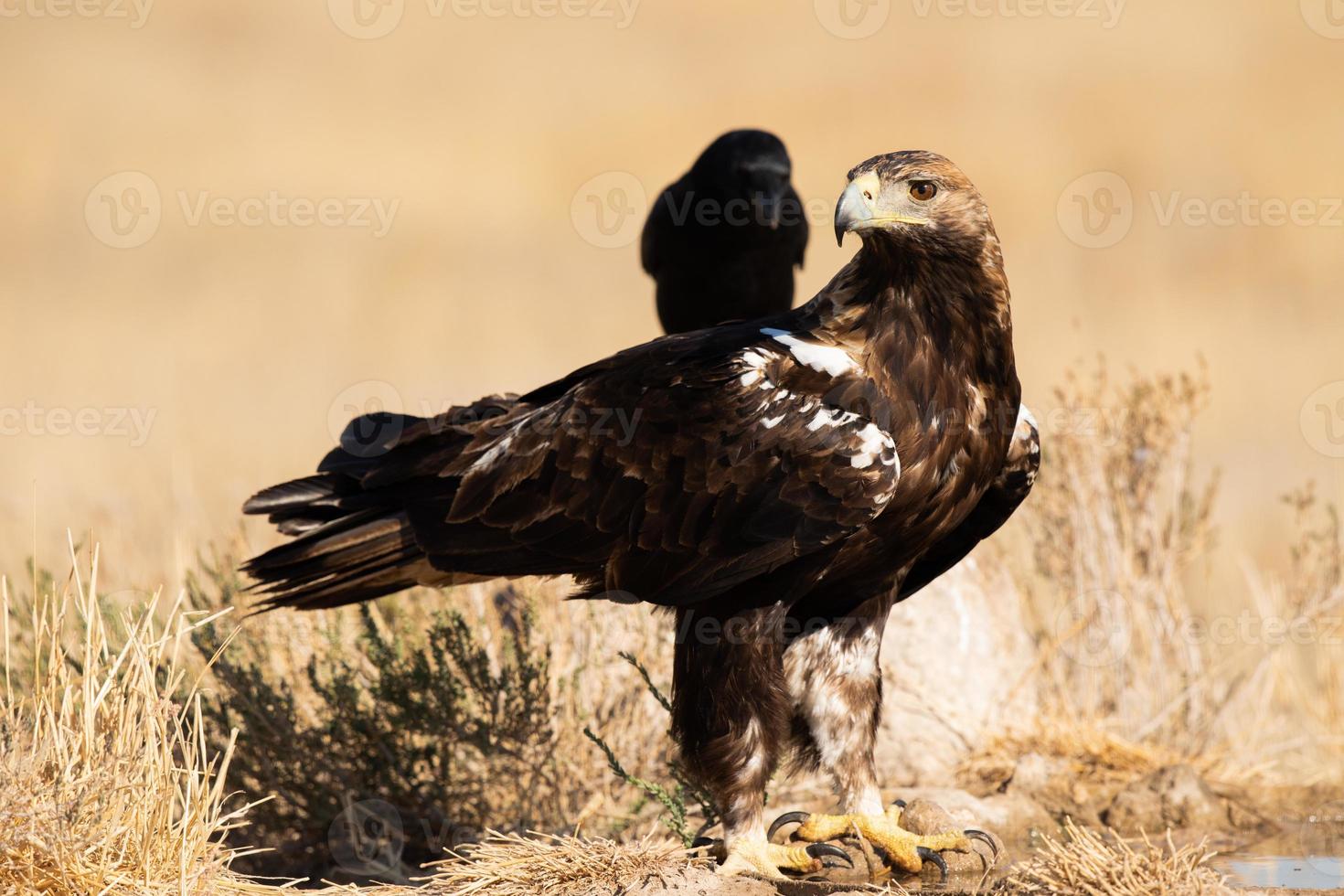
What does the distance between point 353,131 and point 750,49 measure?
1037 centimetres

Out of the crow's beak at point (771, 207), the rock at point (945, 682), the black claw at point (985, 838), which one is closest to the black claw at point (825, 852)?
the black claw at point (985, 838)

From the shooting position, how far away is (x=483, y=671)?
6012 millimetres

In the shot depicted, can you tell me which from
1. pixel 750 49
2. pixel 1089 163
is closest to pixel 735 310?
pixel 1089 163

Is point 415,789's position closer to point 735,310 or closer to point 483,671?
point 483,671

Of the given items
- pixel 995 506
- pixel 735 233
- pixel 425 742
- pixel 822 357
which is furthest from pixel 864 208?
pixel 425 742

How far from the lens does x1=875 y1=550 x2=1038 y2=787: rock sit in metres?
6.59

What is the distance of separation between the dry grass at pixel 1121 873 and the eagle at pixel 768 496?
85 centimetres

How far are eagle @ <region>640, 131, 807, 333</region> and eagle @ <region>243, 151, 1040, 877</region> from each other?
5.78 ft

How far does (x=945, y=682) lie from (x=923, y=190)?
2.85 m

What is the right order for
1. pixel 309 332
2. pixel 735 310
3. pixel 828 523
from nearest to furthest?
pixel 828 523, pixel 735 310, pixel 309 332

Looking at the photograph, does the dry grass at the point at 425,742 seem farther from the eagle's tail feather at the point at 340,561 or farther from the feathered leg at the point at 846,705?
the feathered leg at the point at 846,705

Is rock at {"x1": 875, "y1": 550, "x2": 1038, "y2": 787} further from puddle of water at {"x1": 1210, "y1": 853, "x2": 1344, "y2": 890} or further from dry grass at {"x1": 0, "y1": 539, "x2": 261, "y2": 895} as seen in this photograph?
dry grass at {"x1": 0, "y1": 539, "x2": 261, "y2": 895}

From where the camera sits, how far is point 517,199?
28.8 m

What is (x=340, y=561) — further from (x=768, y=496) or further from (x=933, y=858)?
(x=933, y=858)
